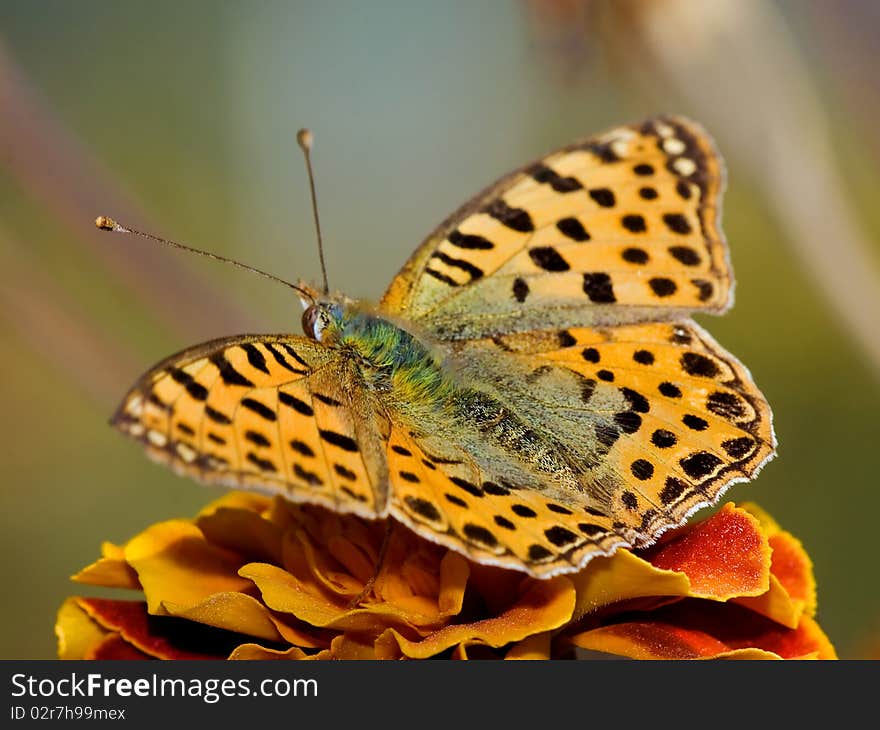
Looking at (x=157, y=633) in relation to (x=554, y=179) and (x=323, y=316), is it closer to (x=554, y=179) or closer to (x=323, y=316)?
(x=323, y=316)

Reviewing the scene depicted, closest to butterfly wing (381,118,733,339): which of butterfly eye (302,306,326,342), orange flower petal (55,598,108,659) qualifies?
butterfly eye (302,306,326,342)

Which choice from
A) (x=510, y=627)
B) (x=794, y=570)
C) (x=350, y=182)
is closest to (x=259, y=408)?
(x=510, y=627)

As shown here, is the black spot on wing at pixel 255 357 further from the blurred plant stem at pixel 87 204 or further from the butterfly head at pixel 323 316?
the blurred plant stem at pixel 87 204

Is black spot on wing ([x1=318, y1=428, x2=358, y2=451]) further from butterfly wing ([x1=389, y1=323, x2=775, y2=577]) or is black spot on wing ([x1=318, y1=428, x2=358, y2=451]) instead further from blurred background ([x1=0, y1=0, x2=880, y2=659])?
blurred background ([x1=0, y1=0, x2=880, y2=659])

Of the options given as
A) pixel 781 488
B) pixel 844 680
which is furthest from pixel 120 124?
pixel 844 680

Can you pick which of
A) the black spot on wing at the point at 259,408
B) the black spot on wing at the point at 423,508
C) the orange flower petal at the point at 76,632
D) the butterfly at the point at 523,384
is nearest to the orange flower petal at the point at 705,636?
the butterfly at the point at 523,384

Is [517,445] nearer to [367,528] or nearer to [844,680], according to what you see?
[367,528]
